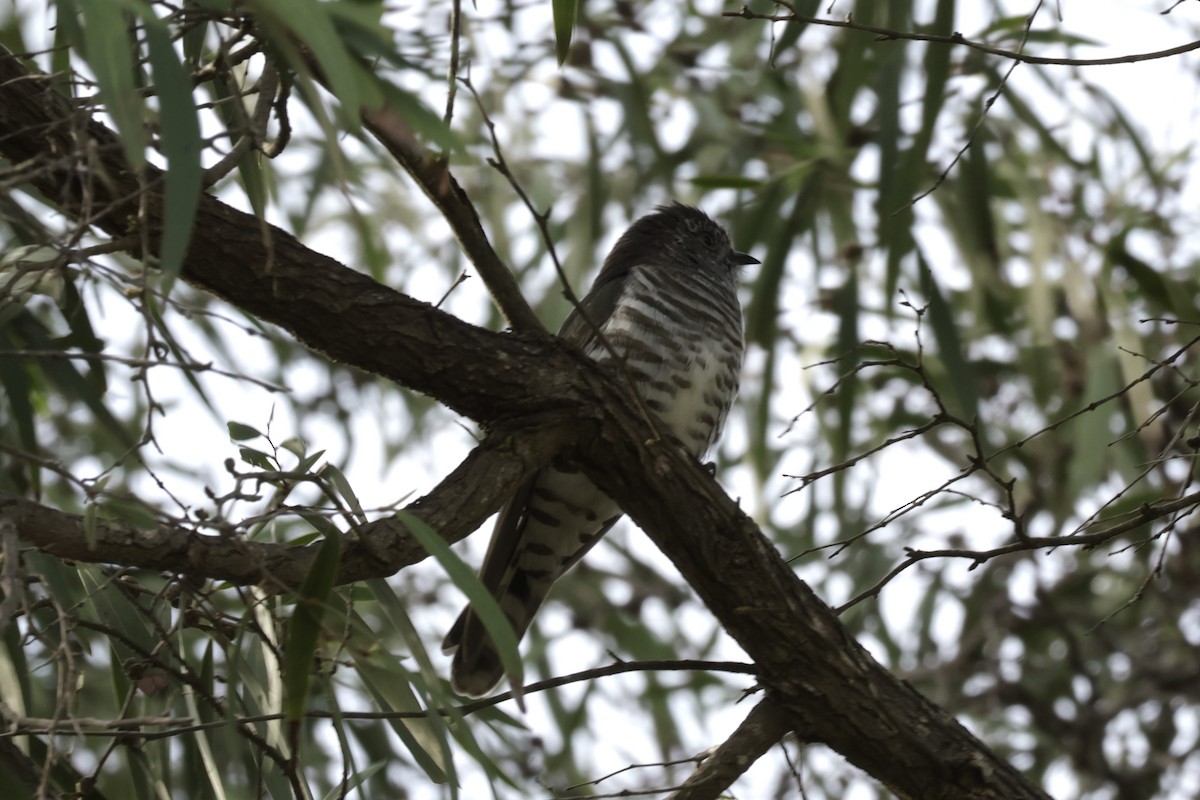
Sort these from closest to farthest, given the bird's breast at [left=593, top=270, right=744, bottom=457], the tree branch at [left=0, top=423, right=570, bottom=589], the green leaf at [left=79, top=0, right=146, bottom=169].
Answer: the green leaf at [left=79, top=0, right=146, bottom=169] < the tree branch at [left=0, top=423, right=570, bottom=589] < the bird's breast at [left=593, top=270, right=744, bottom=457]

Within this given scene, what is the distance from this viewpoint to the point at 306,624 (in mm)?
1746

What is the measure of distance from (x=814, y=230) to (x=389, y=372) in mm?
2387

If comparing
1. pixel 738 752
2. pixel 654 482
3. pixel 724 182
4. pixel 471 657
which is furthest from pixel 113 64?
pixel 724 182

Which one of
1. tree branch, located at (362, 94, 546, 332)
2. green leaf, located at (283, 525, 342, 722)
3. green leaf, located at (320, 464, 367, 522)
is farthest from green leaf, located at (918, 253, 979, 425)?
green leaf, located at (283, 525, 342, 722)

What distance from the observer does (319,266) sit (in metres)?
2.13

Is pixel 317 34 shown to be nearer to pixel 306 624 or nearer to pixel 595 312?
pixel 306 624

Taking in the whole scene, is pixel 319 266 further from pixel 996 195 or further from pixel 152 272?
pixel 996 195

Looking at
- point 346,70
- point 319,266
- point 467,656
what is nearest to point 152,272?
point 319,266

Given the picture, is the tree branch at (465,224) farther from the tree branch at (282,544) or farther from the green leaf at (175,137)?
the green leaf at (175,137)

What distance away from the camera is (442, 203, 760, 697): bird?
324cm

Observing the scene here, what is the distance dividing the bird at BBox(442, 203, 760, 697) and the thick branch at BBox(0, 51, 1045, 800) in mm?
885

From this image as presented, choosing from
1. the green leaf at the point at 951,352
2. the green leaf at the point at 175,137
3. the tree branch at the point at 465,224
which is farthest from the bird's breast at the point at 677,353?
the green leaf at the point at 175,137

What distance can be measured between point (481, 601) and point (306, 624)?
0.23 metres

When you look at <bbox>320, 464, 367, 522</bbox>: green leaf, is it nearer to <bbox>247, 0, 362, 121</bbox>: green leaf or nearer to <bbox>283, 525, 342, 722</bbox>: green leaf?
<bbox>283, 525, 342, 722</bbox>: green leaf
